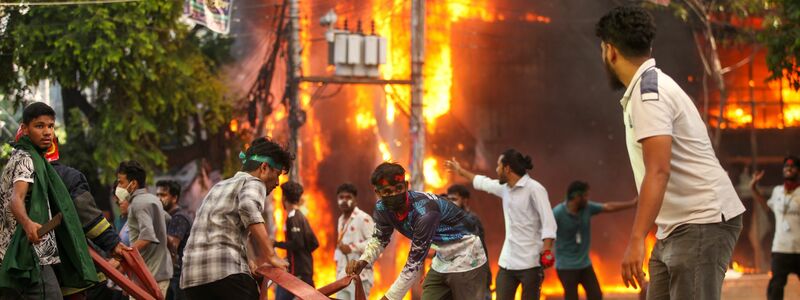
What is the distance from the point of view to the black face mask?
7.37m

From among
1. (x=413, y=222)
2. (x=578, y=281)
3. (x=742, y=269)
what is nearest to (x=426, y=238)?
(x=413, y=222)

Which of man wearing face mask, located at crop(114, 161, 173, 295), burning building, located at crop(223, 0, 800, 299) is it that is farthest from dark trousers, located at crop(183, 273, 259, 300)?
burning building, located at crop(223, 0, 800, 299)

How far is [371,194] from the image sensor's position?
2067cm

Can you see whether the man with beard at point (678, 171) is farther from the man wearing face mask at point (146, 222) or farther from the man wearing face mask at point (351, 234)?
the man wearing face mask at point (351, 234)

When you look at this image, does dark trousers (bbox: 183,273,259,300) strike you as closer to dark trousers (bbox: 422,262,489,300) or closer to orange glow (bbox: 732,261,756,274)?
dark trousers (bbox: 422,262,489,300)

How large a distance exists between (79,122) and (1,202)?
11.6 meters

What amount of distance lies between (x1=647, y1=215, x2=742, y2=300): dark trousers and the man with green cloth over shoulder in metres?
3.57

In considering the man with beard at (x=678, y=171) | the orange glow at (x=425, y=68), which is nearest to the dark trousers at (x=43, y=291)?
the man with beard at (x=678, y=171)

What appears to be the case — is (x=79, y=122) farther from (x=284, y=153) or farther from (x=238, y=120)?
(x=284, y=153)

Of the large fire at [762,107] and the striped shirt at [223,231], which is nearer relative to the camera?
the striped shirt at [223,231]

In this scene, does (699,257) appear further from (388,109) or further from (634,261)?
(388,109)

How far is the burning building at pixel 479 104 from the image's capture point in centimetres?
A: 2019

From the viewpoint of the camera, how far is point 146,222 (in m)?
9.52

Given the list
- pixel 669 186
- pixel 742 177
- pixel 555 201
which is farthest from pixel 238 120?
pixel 669 186
